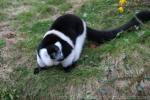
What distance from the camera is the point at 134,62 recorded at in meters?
6.02

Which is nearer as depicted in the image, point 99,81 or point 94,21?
point 99,81

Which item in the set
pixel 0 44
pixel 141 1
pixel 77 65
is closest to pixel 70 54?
pixel 77 65

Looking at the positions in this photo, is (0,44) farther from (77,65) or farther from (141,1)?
(141,1)

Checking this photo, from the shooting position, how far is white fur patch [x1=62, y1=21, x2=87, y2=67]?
5982 millimetres

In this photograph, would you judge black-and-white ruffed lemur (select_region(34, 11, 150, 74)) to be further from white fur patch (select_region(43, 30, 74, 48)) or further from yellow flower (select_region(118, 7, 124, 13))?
yellow flower (select_region(118, 7, 124, 13))

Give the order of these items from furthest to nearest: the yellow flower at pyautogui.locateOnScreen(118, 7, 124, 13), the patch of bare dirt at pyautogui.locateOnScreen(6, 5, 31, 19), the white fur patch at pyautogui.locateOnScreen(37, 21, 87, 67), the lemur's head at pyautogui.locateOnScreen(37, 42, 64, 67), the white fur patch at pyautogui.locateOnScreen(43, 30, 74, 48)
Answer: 1. the patch of bare dirt at pyautogui.locateOnScreen(6, 5, 31, 19)
2. the yellow flower at pyautogui.locateOnScreen(118, 7, 124, 13)
3. the white fur patch at pyautogui.locateOnScreen(43, 30, 74, 48)
4. the white fur patch at pyautogui.locateOnScreen(37, 21, 87, 67)
5. the lemur's head at pyautogui.locateOnScreen(37, 42, 64, 67)

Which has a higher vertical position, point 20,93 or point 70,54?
point 70,54

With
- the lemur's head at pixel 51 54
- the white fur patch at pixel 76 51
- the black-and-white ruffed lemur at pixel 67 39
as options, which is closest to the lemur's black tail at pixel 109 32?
the black-and-white ruffed lemur at pixel 67 39

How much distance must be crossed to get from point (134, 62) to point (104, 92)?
0.64 metres

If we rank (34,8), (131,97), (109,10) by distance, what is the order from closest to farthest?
(131,97), (109,10), (34,8)

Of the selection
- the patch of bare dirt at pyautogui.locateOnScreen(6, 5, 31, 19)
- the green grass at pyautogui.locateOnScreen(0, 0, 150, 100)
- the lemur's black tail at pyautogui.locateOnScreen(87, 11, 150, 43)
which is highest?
the lemur's black tail at pyautogui.locateOnScreen(87, 11, 150, 43)

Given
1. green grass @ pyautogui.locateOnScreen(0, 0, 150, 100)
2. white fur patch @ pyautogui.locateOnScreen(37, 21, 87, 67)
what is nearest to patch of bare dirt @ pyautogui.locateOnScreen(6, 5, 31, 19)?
green grass @ pyautogui.locateOnScreen(0, 0, 150, 100)

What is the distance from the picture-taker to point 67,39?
5.98 m

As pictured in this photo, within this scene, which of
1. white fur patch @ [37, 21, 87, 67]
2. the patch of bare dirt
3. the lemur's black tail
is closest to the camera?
white fur patch @ [37, 21, 87, 67]
